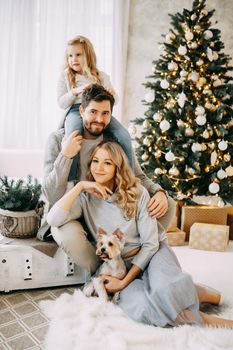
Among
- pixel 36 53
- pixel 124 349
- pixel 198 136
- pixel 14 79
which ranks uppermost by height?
pixel 36 53

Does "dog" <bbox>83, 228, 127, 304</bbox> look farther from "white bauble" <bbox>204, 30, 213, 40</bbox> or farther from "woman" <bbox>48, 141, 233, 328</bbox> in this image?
"white bauble" <bbox>204, 30, 213, 40</bbox>

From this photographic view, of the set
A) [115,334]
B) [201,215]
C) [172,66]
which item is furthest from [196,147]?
[115,334]

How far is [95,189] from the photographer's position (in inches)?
78.7

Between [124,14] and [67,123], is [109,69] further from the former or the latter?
[67,123]

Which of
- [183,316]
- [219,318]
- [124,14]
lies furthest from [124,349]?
[124,14]

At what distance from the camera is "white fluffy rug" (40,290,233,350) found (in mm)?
1659

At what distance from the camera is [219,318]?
1819mm

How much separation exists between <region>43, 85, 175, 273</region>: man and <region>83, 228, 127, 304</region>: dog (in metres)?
0.11

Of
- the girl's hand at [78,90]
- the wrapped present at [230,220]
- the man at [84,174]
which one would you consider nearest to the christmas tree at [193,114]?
the wrapped present at [230,220]

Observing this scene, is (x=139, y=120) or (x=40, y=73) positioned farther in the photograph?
(x=40, y=73)

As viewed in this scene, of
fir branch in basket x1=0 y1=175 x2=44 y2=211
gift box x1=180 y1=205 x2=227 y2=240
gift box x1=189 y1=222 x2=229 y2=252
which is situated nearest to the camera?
fir branch in basket x1=0 y1=175 x2=44 y2=211

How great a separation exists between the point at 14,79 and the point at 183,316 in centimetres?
308

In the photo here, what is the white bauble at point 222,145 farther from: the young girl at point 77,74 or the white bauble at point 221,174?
the young girl at point 77,74

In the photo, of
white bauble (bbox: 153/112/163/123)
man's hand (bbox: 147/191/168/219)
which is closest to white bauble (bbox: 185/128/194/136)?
white bauble (bbox: 153/112/163/123)
